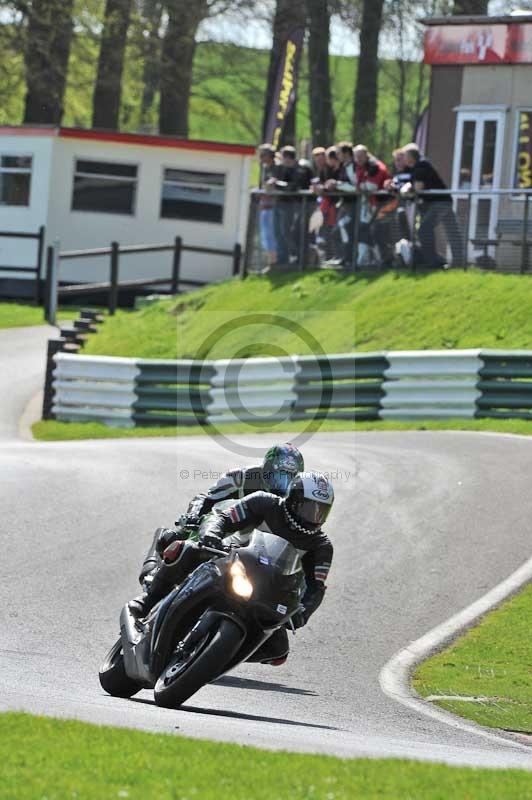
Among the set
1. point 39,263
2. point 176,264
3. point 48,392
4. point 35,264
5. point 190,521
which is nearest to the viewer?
point 190,521

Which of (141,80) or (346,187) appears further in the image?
A: (141,80)

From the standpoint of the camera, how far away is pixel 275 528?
8211 mm

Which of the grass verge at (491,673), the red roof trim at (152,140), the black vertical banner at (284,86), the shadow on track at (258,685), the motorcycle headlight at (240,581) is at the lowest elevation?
the shadow on track at (258,685)

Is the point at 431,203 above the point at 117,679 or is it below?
above

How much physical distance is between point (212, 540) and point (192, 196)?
1097 inches

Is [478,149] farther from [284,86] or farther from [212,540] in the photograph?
[212,540]

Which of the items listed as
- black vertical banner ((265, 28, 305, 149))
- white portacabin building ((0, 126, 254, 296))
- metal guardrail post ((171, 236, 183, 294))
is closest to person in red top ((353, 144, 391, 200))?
black vertical banner ((265, 28, 305, 149))

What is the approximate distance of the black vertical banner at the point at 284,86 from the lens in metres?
30.0

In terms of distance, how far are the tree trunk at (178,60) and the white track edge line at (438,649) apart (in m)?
34.1

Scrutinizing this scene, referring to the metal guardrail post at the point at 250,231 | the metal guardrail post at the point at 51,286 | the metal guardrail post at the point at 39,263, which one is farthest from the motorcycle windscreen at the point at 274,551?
the metal guardrail post at the point at 39,263

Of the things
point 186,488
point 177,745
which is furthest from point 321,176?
point 177,745

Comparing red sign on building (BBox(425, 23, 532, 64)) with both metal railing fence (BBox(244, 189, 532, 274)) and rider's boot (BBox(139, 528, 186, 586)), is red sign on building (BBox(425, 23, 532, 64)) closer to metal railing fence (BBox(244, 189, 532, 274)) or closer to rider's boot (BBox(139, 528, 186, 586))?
metal railing fence (BBox(244, 189, 532, 274))

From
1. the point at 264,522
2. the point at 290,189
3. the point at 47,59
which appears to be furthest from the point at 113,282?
the point at 264,522

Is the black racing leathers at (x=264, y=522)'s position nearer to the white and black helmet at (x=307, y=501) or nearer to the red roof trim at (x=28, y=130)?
the white and black helmet at (x=307, y=501)
